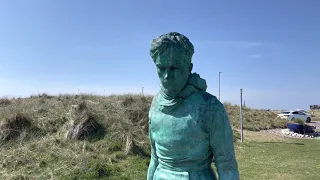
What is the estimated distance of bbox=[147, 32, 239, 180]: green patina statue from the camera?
1630 millimetres

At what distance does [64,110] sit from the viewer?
1178 centimetres

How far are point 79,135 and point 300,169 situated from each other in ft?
21.8

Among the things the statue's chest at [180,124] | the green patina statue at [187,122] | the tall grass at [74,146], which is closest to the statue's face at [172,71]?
the green patina statue at [187,122]

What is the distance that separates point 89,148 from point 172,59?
7.91 meters

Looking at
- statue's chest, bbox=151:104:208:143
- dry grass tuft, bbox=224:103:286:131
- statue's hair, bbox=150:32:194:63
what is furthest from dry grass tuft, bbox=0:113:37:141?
dry grass tuft, bbox=224:103:286:131

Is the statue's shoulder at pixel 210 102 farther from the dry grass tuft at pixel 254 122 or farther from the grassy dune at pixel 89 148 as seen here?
the dry grass tuft at pixel 254 122

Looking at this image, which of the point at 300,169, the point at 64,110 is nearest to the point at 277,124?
the point at 300,169

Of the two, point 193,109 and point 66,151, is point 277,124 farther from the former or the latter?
point 193,109

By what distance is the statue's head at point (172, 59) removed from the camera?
5.39ft

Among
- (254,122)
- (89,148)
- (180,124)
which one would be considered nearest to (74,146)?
(89,148)

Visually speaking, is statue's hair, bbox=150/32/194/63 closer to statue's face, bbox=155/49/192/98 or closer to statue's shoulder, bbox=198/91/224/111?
statue's face, bbox=155/49/192/98

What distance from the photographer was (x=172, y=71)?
167 centimetres

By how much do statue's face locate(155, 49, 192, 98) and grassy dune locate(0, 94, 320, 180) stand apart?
598cm

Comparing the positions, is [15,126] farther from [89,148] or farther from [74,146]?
[89,148]
